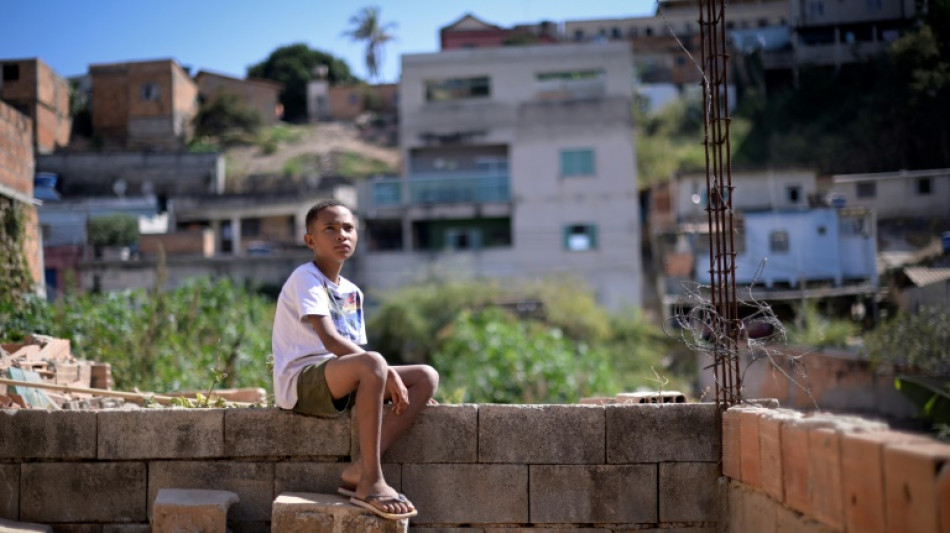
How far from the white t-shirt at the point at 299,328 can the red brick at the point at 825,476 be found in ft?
9.00

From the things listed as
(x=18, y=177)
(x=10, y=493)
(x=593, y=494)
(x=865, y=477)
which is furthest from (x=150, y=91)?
(x=865, y=477)

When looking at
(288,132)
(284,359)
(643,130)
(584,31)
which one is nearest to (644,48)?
(584,31)

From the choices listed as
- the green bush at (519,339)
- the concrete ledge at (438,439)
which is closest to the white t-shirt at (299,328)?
the concrete ledge at (438,439)

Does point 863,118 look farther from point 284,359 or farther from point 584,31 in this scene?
point 284,359

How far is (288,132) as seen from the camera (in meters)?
60.8

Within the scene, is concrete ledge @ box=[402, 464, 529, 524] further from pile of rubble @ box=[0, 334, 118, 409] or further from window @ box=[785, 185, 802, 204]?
window @ box=[785, 185, 802, 204]

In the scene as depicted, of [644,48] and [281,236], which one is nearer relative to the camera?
[281,236]

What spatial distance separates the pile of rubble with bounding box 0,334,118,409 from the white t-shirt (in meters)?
1.65

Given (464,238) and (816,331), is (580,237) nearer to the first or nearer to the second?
(464,238)

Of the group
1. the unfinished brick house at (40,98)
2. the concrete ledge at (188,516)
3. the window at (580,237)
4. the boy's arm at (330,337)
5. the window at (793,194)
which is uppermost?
the unfinished brick house at (40,98)

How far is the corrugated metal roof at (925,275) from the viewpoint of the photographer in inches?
1035

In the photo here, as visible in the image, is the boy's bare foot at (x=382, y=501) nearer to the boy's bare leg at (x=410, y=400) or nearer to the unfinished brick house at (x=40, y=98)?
the boy's bare leg at (x=410, y=400)

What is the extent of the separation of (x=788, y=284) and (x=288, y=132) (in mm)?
35748

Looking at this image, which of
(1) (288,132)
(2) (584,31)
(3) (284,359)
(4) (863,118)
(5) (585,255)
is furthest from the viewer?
(2) (584,31)
